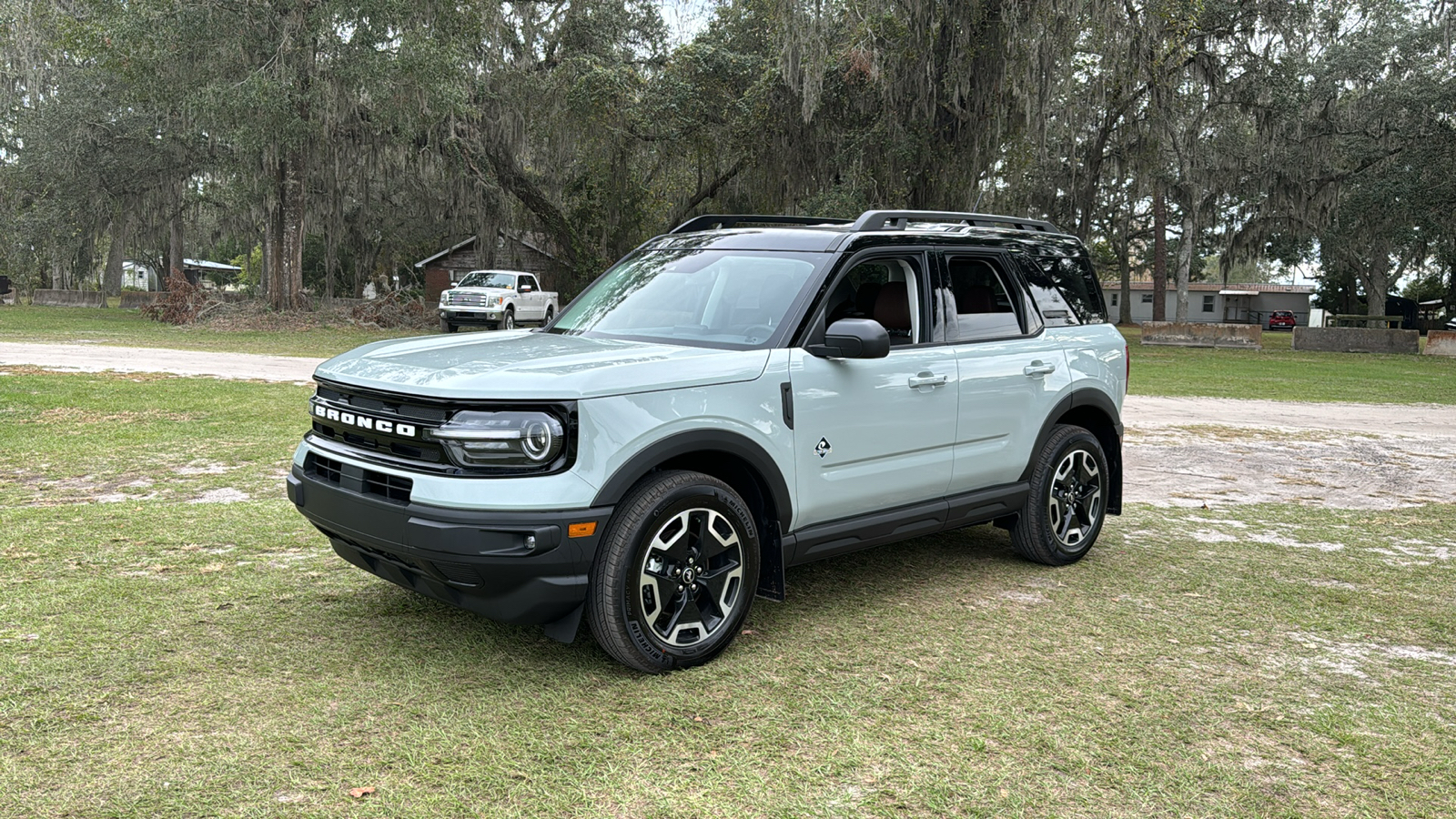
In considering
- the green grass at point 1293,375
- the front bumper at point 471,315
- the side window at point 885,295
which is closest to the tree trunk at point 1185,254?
the green grass at point 1293,375

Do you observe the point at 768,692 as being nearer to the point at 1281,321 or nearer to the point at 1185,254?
the point at 1185,254

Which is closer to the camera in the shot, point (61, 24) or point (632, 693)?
point (632, 693)

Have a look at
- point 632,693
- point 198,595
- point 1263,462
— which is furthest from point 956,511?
point 1263,462

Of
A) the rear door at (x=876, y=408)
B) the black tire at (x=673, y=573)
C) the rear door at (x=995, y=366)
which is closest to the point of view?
the black tire at (x=673, y=573)

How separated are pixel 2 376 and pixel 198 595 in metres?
11.6

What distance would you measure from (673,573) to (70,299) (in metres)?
50.4

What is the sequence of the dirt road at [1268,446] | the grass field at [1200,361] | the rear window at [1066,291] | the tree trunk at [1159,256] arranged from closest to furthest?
the rear window at [1066,291], the dirt road at [1268,446], the grass field at [1200,361], the tree trunk at [1159,256]

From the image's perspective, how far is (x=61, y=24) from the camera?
27.0 meters

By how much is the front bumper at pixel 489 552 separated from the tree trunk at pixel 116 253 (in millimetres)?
37217

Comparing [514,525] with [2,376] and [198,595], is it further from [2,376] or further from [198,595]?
[2,376]

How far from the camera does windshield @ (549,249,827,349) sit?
495cm

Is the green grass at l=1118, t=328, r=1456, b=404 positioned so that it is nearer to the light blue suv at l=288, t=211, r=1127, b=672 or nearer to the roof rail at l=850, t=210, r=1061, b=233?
the roof rail at l=850, t=210, r=1061, b=233

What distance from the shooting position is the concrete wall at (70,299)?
45.4 meters

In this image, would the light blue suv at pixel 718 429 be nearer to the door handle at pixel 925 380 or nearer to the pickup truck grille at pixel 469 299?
the door handle at pixel 925 380
